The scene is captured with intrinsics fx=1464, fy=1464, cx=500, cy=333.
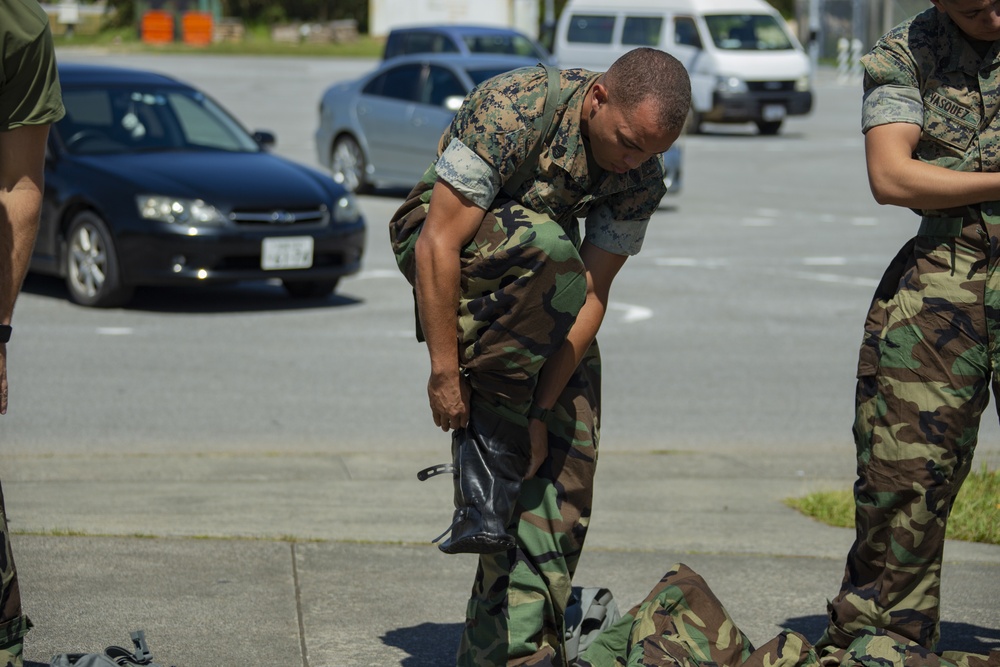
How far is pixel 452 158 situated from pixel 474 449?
2.30 feet

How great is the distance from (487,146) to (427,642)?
164 cm

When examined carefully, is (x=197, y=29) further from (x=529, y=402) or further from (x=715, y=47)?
(x=529, y=402)

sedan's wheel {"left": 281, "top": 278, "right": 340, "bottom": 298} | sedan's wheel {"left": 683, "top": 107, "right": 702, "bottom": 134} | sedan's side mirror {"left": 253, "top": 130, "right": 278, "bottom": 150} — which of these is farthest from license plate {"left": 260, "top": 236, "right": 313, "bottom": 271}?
sedan's wheel {"left": 683, "top": 107, "right": 702, "bottom": 134}

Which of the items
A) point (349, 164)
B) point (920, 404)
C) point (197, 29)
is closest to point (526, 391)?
point (920, 404)

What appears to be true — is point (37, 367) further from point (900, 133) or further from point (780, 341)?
point (900, 133)

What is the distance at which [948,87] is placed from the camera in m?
3.66

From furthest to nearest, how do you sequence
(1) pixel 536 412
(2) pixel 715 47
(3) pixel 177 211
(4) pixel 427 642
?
(2) pixel 715 47
(3) pixel 177 211
(4) pixel 427 642
(1) pixel 536 412

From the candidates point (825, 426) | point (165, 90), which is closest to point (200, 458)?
point (825, 426)

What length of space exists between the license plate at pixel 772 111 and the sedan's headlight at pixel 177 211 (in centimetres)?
1628

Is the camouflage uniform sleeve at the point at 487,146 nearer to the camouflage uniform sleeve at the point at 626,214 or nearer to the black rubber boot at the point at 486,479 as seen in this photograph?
the camouflage uniform sleeve at the point at 626,214

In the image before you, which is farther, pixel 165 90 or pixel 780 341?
pixel 165 90

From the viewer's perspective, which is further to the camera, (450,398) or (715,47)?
(715,47)

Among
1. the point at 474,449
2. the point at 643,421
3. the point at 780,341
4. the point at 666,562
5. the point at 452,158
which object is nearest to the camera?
the point at 452,158

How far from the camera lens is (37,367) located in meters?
8.36
